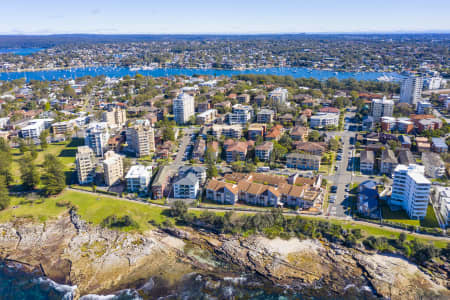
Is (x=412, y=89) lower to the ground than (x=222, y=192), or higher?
higher

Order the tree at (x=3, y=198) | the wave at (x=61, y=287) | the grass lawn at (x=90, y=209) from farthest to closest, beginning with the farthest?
the tree at (x=3, y=198), the grass lawn at (x=90, y=209), the wave at (x=61, y=287)

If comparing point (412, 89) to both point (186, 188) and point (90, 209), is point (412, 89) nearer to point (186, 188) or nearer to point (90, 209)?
point (186, 188)

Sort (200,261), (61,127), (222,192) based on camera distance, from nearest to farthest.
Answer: (200,261) < (222,192) < (61,127)

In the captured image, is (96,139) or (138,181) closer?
(138,181)

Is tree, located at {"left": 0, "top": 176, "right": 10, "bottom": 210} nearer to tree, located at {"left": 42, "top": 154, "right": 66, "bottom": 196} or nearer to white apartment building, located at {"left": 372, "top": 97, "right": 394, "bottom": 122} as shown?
tree, located at {"left": 42, "top": 154, "right": 66, "bottom": 196}

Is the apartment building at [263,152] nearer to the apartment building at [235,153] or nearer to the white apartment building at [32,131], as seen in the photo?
the apartment building at [235,153]

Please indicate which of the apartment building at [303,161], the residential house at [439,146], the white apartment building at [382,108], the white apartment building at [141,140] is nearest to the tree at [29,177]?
the white apartment building at [141,140]

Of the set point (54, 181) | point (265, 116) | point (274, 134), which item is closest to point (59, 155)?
point (54, 181)
